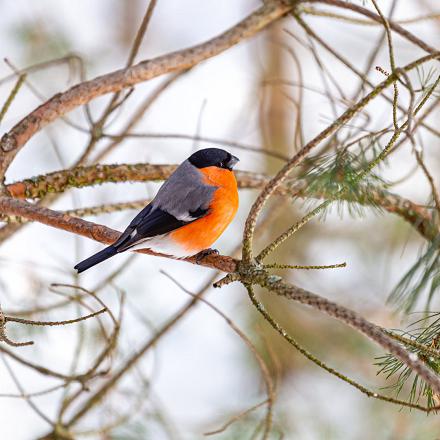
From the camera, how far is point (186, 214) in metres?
1.63

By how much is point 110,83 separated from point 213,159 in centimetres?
42

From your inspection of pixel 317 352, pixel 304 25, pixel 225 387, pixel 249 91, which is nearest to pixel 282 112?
pixel 249 91

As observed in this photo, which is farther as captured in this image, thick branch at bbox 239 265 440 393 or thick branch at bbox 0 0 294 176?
thick branch at bbox 0 0 294 176

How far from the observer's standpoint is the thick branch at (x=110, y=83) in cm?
138

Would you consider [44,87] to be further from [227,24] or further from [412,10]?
[412,10]

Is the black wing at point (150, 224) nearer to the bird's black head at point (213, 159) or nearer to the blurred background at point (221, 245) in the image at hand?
the bird's black head at point (213, 159)

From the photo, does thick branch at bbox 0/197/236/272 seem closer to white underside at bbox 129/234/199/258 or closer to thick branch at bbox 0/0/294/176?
thick branch at bbox 0/0/294/176

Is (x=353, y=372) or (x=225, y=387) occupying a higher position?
(x=225, y=387)

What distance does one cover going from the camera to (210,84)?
3.74m

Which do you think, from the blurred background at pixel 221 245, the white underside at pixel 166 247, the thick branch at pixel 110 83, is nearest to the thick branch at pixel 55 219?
the thick branch at pixel 110 83

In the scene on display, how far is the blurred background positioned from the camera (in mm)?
2549

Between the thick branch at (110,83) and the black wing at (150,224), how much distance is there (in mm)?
285

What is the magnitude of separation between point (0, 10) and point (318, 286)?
179cm

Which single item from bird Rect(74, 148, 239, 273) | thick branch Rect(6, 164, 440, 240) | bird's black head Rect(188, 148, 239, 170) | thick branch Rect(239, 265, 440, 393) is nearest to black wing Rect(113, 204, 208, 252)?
bird Rect(74, 148, 239, 273)
